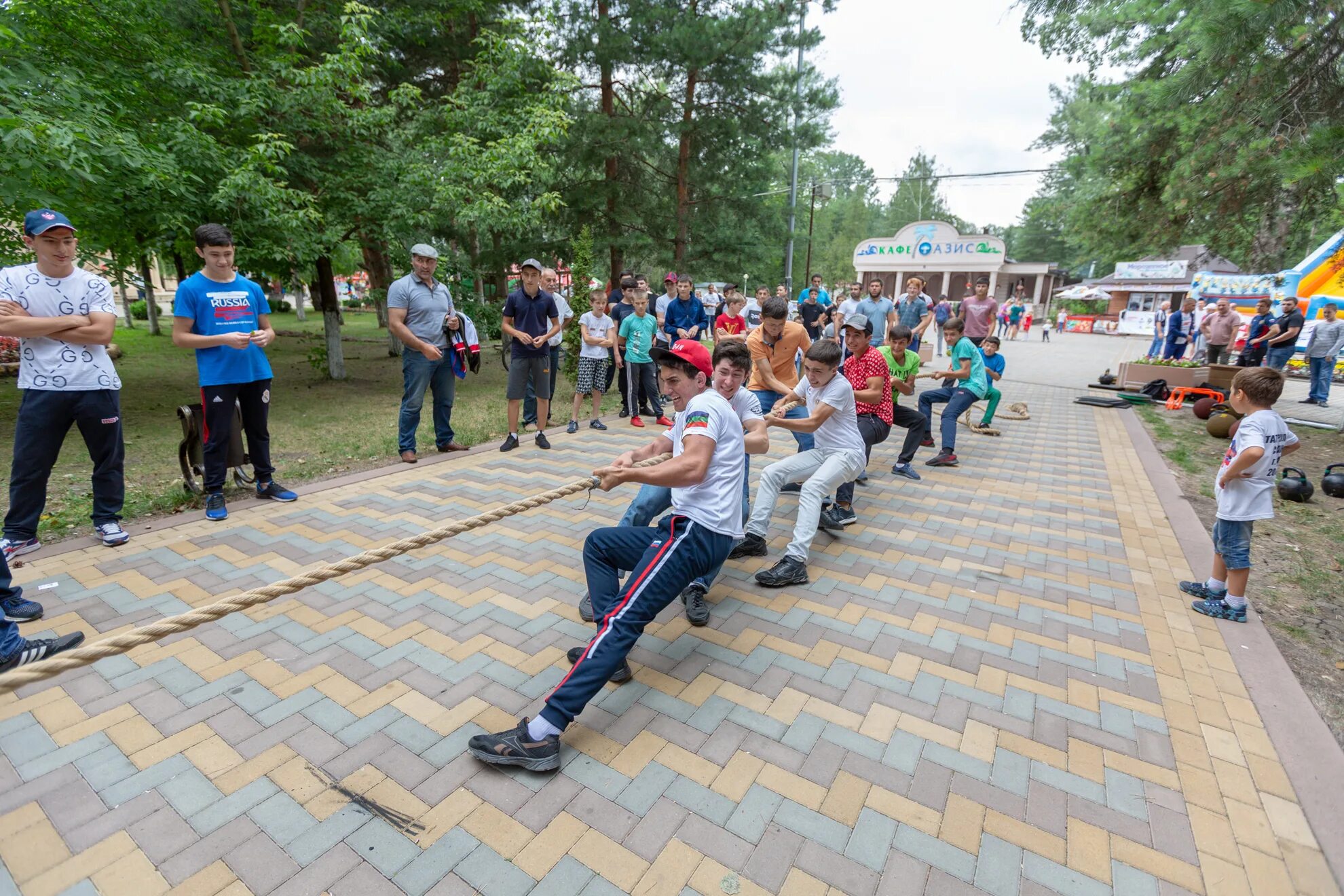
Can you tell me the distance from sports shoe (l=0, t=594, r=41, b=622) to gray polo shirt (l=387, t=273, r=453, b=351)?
3.62 meters

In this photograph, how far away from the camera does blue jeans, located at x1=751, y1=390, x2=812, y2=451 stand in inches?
220

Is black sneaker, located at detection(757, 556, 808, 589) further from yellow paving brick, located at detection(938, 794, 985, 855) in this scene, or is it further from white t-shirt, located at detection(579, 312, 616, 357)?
white t-shirt, located at detection(579, 312, 616, 357)

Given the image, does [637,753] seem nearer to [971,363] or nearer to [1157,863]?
[1157,863]

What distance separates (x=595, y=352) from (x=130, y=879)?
695 centimetres

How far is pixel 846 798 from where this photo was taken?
2391mm

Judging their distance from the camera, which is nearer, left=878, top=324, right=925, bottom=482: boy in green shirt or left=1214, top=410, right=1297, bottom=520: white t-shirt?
left=1214, top=410, right=1297, bottom=520: white t-shirt

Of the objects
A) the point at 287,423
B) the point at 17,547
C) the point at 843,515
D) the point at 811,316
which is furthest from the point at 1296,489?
the point at 287,423

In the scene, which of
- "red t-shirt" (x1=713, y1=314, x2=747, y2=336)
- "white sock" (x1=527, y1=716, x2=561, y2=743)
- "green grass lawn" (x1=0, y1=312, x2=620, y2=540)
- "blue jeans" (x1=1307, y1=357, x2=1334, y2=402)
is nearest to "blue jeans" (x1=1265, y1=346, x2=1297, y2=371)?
"blue jeans" (x1=1307, y1=357, x2=1334, y2=402)

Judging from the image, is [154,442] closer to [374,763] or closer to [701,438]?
[374,763]

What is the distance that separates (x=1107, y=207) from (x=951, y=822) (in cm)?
1214

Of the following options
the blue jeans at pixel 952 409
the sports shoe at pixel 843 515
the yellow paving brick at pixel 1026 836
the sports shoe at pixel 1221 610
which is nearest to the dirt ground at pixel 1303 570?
the sports shoe at pixel 1221 610

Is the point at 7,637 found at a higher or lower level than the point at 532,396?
lower

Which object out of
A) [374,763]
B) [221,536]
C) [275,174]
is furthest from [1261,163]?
[275,174]

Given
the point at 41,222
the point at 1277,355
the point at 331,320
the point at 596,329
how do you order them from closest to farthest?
the point at 41,222 < the point at 596,329 < the point at 1277,355 < the point at 331,320
